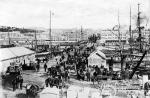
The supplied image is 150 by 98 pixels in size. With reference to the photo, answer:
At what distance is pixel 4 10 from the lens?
17719 mm

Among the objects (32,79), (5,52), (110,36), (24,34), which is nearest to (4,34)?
(24,34)

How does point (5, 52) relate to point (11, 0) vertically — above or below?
below

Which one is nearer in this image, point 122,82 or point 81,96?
point 81,96

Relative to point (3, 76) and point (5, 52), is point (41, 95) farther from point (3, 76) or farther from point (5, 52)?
point (5, 52)

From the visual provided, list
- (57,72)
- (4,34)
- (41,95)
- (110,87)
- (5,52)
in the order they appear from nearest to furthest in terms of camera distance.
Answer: (41,95) < (110,87) < (57,72) < (5,52) < (4,34)

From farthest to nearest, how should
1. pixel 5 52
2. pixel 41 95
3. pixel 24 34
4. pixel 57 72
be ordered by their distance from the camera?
pixel 24 34 < pixel 5 52 < pixel 57 72 < pixel 41 95

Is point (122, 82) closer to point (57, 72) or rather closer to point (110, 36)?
point (57, 72)

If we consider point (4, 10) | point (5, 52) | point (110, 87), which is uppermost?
point (4, 10)

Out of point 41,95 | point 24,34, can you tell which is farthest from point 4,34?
point 41,95

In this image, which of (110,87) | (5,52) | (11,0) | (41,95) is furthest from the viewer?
(5,52)

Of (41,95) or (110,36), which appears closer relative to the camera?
(41,95)

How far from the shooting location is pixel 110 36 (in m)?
104

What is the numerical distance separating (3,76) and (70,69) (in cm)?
932

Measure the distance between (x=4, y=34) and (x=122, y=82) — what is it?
72.4 meters
